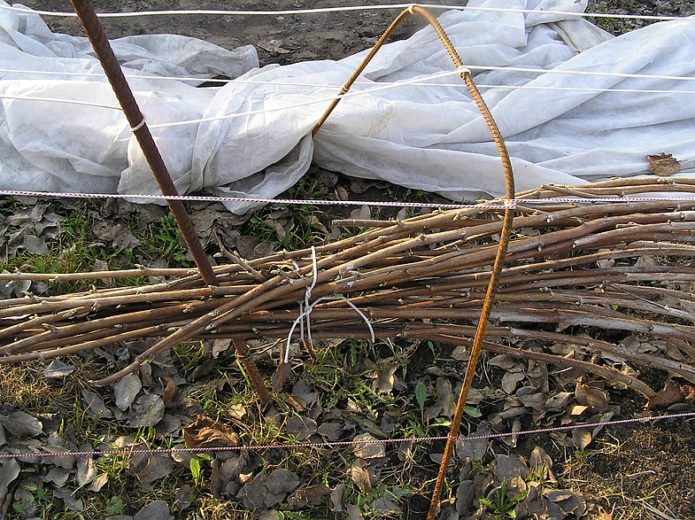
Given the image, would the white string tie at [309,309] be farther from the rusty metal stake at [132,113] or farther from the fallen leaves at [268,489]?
the fallen leaves at [268,489]

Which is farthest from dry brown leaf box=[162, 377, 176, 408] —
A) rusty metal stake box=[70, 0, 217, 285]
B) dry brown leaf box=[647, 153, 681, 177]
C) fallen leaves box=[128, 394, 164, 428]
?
dry brown leaf box=[647, 153, 681, 177]

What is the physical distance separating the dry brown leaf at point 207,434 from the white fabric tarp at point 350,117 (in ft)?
2.77

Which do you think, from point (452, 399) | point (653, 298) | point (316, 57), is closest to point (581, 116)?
point (653, 298)

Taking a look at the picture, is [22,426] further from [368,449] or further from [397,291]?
[397,291]

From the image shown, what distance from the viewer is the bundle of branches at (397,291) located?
1743 mm

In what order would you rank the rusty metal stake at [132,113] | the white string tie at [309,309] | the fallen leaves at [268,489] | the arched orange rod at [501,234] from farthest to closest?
the fallen leaves at [268,489] → the white string tie at [309,309] → the arched orange rod at [501,234] → the rusty metal stake at [132,113]

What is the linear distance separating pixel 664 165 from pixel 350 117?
4.06ft

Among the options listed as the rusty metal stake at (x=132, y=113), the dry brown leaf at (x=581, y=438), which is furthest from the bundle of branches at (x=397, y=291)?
the dry brown leaf at (x=581, y=438)

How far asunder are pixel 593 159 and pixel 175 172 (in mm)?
1620

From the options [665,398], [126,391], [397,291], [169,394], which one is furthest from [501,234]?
[126,391]

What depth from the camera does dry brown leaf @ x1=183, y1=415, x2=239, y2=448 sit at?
2.00m

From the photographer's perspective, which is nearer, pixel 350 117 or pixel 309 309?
pixel 309 309

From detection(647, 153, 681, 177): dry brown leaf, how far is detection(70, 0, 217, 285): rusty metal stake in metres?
1.86

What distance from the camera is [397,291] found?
1795 millimetres
